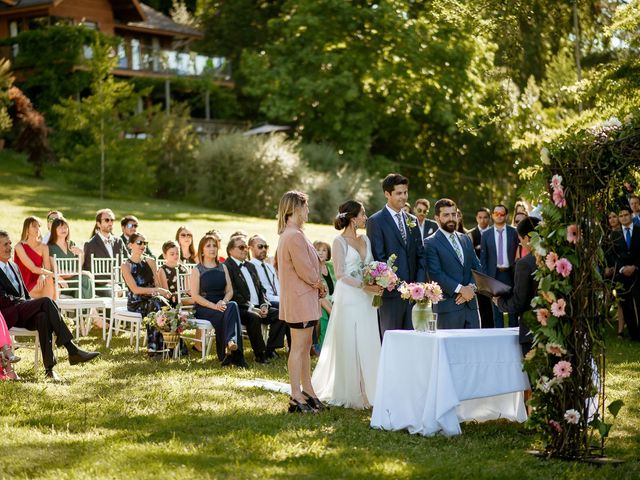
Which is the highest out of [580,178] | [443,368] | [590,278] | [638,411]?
[580,178]

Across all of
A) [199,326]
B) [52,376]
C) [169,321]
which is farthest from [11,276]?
[199,326]

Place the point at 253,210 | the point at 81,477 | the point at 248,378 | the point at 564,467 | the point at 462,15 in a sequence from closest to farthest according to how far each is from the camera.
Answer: the point at 81,477 < the point at 564,467 < the point at 248,378 < the point at 462,15 < the point at 253,210

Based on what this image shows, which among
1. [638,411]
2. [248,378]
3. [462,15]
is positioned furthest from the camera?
[462,15]

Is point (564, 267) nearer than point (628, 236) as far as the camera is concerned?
Yes

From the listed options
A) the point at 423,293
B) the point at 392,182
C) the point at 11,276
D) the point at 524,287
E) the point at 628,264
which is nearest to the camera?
the point at 524,287

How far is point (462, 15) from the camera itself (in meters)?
16.0

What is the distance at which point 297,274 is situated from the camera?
9.38 m

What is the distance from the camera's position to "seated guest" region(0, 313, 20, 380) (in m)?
10.8

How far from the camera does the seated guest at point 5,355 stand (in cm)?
1077

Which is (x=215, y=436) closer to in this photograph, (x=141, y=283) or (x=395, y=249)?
(x=395, y=249)

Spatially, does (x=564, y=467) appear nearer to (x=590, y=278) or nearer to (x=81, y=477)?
(x=590, y=278)

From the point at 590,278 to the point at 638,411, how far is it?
9.26ft

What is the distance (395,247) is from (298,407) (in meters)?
1.88

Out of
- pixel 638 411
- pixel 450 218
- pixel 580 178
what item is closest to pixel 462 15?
pixel 450 218
